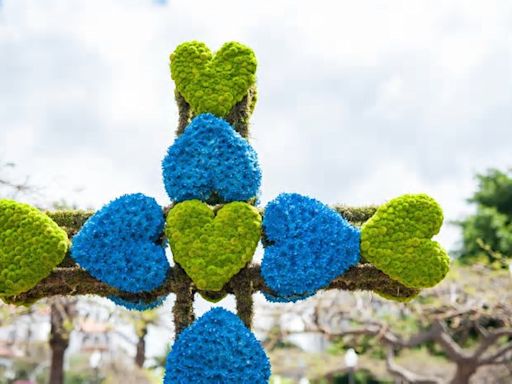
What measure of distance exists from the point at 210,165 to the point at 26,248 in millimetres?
1525

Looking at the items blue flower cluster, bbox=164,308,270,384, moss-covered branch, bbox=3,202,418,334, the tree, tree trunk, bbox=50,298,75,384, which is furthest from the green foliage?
blue flower cluster, bbox=164,308,270,384

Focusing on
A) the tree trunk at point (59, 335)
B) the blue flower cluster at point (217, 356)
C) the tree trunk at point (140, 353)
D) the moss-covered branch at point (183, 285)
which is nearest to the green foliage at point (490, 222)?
the tree trunk at point (140, 353)

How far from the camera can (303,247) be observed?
5852 millimetres

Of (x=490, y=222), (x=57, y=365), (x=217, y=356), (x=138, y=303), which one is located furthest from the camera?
(x=490, y=222)

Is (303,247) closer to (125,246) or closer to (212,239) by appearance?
(212,239)

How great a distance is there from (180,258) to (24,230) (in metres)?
1.22

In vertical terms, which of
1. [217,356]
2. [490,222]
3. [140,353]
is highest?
[490,222]

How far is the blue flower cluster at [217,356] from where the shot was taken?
550cm

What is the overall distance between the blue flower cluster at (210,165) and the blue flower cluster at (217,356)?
0.97 metres

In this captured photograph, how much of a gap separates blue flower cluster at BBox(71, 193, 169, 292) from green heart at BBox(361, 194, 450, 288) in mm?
1594

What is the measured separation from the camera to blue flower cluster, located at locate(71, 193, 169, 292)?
5820 millimetres

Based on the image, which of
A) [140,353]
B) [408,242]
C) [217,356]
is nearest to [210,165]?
[217,356]

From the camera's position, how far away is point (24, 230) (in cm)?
589

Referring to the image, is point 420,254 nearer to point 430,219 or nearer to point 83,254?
point 430,219
